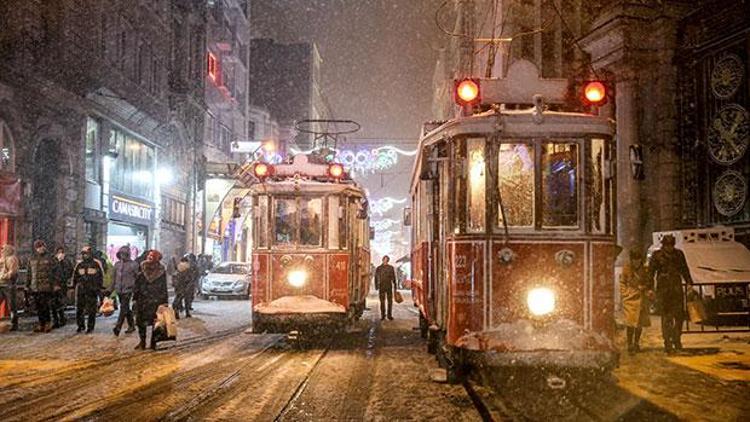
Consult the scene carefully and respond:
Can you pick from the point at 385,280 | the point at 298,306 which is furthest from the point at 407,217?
the point at 298,306

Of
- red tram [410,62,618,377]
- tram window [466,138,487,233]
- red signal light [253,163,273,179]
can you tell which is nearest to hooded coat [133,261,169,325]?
red signal light [253,163,273,179]

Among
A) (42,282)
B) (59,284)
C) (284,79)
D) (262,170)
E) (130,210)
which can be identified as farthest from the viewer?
(284,79)

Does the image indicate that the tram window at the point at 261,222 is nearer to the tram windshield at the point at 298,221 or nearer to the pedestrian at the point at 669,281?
the tram windshield at the point at 298,221

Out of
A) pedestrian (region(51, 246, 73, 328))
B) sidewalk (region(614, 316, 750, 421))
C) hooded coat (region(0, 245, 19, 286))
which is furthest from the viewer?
pedestrian (region(51, 246, 73, 328))

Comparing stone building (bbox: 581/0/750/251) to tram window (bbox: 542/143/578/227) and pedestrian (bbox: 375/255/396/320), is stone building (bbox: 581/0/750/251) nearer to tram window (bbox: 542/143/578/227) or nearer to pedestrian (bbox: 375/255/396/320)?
pedestrian (bbox: 375/255/396/320)

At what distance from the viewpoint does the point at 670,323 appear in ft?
38.8

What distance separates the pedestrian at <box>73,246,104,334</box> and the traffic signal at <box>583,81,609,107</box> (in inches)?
456

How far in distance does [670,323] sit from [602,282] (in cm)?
405

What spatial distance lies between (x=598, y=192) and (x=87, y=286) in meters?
11.6

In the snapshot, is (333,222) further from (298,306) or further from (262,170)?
(298,306)

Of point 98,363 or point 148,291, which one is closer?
point 98,363

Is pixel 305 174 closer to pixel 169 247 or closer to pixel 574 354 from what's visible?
pixel 574 354

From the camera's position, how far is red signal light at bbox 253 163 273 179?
13.8 metres

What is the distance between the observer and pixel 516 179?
8734mm
